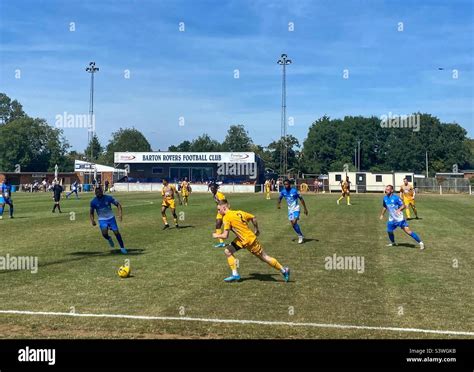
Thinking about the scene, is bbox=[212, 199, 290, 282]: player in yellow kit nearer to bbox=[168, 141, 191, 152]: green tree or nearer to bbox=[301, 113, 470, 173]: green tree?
bbox=[301, 113, 470, 173]: green tree

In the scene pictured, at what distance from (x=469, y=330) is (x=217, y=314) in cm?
403

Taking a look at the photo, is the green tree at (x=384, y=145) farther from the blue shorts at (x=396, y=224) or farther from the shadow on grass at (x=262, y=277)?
the shadow on grass at (x=262, y=277)

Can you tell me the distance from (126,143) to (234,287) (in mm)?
162093

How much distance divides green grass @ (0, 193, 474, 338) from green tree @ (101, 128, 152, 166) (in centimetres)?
15085

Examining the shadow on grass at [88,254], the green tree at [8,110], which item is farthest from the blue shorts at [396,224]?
the green tree at [8,110]

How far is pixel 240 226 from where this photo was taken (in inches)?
434

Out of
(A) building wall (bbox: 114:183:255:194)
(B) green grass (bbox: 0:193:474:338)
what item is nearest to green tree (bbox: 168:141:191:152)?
(A) building wall (bbox: 114:183:255:194)

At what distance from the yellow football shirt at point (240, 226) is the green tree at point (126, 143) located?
15796 centimetres

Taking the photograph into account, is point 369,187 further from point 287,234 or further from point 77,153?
point 77,153

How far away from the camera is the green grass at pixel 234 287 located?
767 centimetres

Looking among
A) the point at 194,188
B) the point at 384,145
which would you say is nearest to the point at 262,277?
the point at 194,188

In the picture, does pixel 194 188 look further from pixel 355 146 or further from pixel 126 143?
pixel 126 143

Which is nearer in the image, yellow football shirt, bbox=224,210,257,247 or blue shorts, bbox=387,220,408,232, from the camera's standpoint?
yellow football shirt, bbox=224,210,257,247

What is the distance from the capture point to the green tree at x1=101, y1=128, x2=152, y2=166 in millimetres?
166125
